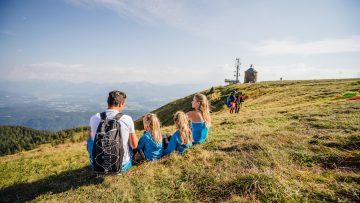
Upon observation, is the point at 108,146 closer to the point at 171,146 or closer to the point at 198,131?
the point at 171,146

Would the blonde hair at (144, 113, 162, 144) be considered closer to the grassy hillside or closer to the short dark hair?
the grassy hillside

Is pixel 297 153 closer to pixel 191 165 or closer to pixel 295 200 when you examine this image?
pixel 295 200

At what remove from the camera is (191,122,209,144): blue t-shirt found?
9.52 m

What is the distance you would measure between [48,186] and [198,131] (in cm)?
634

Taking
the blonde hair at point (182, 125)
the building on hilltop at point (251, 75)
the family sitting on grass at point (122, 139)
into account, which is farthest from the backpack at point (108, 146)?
the building on hilltop at point (251, 75)

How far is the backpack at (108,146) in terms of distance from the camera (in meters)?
6.15

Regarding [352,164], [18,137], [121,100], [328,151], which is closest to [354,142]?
[328,151]

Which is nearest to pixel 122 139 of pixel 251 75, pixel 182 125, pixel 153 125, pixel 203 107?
pixel 153 125

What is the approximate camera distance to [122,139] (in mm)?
6562

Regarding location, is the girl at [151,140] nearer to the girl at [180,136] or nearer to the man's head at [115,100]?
the girl at [180,136]

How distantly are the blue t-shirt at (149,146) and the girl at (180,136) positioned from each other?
0.56 meters

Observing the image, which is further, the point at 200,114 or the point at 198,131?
the point at 198,131

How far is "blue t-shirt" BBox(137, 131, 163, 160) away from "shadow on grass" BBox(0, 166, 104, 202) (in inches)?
73.1

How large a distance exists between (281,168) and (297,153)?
172 centimetres
